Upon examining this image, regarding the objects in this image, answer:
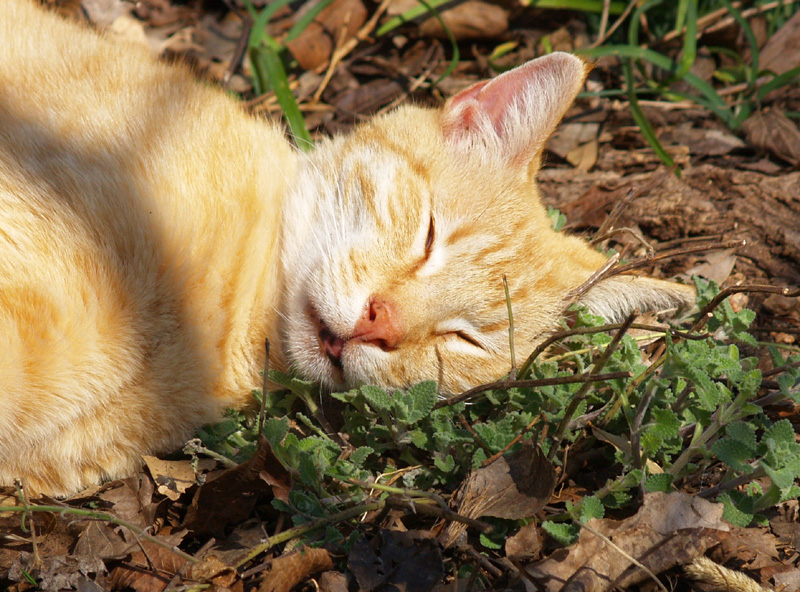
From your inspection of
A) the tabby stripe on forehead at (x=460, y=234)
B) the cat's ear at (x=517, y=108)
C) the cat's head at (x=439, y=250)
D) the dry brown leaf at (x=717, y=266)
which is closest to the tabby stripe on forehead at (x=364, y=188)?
the cat's head at (x=439, y=250)

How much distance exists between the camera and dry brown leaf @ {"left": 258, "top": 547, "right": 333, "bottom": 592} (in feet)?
6.57

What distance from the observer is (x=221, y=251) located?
2.58 m

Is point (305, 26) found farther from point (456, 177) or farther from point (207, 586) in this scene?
point (207, 586)

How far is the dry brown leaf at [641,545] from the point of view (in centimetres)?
199

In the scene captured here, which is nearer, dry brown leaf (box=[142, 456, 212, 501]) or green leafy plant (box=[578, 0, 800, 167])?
dry brown leaf (box=[142, 456, 212, 501])

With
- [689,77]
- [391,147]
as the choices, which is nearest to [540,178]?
[689,77]

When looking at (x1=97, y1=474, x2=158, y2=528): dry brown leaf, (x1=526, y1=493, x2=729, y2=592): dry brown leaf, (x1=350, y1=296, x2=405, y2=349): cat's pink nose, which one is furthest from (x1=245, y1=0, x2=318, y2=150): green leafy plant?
(x1=526, y1=493, x2=729, y2=592): dry brown leaf

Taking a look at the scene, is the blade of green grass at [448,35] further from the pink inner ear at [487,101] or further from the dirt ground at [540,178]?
the pink inner ear at [487,101]

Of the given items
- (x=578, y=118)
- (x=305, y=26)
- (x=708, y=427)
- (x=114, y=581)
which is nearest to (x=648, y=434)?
(x=708, y=427)

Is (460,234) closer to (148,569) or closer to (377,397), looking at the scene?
(377,397)

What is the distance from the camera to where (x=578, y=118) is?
4.40 m

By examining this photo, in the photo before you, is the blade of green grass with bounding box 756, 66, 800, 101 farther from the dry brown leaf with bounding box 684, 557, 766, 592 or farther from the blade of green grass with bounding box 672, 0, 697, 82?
the dry brown leaf with bounding box 684, 557, 766, 592

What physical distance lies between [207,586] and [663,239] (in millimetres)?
2821

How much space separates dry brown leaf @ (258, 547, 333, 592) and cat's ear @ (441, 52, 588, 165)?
1807mm
